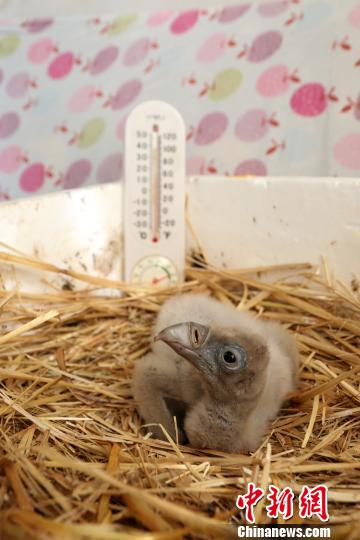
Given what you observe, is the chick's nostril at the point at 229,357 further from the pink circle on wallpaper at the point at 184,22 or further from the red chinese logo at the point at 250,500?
the pink circle on wallpaper at the point at 184,22

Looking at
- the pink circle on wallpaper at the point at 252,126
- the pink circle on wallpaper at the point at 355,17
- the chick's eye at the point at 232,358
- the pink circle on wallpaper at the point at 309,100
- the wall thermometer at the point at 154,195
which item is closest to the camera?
the chick's eye at the point at 232,358

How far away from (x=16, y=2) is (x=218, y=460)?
2231 mm

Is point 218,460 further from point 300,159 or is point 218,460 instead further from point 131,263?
point 300,159

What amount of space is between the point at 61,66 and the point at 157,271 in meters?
1.26

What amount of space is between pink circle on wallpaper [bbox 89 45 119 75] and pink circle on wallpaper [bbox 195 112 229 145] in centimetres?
51

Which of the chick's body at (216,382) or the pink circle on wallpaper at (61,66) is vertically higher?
the pink circle on wallpaper at (61,66)

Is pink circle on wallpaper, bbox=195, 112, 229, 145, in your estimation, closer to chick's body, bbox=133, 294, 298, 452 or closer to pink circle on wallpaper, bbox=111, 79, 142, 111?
pink circle on wallpaper, bbox=111, 79, 142, 111

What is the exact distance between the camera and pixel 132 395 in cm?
120

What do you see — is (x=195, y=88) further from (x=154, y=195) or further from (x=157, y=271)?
A: (x=157, y=271)

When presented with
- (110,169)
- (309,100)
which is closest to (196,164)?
(110,169)

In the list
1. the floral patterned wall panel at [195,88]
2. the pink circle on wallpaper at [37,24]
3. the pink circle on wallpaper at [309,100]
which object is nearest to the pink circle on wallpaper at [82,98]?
the floral patterned wall panel at [195,88]

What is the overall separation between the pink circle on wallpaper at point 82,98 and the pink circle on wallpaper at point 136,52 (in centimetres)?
20

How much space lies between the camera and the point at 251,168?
2.06 m
